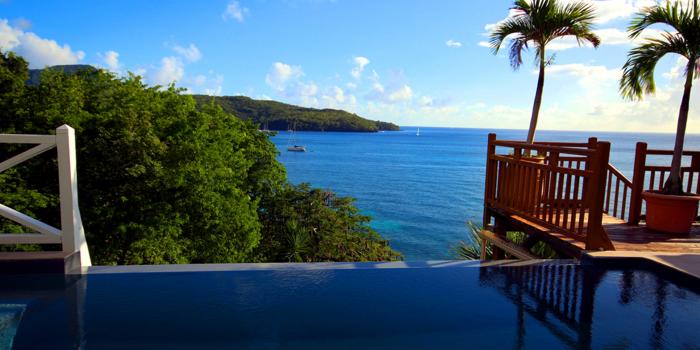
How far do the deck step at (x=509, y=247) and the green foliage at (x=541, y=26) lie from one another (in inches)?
161

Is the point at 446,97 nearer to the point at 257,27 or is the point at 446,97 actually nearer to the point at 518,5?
the point at 257,27

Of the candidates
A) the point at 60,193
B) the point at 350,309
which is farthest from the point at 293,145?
the point at 350,309

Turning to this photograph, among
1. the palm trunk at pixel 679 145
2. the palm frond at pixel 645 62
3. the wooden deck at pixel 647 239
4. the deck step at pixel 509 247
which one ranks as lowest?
the deck step at pixel 509 247

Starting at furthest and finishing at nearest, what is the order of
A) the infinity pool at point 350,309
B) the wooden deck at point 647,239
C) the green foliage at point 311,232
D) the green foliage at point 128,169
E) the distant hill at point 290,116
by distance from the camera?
the distant hill at point 290,116, the green foliage at point 311,232, the green foliage at point 128,169, the wooden deck at point 647,239, the infinity pool at point 350,309

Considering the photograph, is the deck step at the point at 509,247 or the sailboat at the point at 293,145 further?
the sailboat at the point at 293,145

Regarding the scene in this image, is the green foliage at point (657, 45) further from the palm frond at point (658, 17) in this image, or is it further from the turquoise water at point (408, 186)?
the turquoise water at point (408, 186)

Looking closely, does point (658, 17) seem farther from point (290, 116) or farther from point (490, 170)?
point (290, 116)

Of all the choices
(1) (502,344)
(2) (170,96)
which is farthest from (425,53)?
(1) (502,344)

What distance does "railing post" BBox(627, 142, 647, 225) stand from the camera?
17.2 feet

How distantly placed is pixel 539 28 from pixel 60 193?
7.67 meters

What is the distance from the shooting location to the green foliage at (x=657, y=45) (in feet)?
16.0

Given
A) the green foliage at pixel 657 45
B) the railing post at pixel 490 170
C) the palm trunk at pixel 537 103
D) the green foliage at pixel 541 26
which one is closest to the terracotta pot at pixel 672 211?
the green foliage at pixel 657 45

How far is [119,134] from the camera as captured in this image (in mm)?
8391

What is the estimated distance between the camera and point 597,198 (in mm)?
3973
